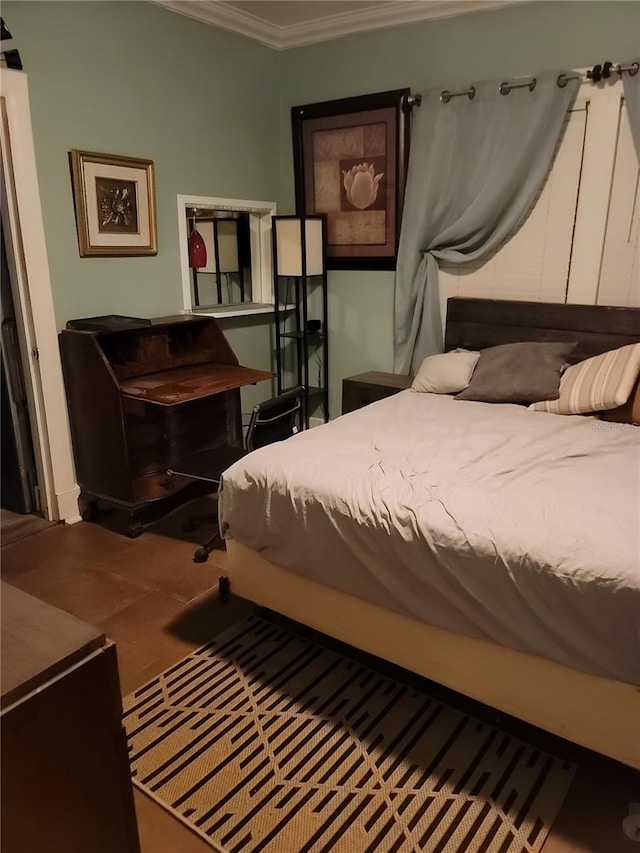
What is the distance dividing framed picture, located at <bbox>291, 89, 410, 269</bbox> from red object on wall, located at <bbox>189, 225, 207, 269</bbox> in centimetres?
74

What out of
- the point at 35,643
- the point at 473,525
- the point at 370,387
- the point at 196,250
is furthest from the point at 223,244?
the point at 35,643

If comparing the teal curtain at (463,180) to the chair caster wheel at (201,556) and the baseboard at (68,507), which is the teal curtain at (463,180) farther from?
the baseboard at (68,507)

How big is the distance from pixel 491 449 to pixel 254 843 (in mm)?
1475

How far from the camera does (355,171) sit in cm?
→ 398

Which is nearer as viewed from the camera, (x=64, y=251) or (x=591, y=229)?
(x=64, y=251)

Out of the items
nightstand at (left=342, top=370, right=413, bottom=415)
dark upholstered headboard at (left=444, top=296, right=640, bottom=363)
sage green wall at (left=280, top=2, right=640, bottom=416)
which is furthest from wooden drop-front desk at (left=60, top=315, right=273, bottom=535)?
dark upholstered headboard at (left=444, top=296, right=640, bottom=363)

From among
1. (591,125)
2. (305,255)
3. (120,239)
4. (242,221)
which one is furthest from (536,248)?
(120,239)

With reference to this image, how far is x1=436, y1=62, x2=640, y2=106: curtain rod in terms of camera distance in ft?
9.77

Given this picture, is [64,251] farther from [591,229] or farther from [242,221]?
[591,229]

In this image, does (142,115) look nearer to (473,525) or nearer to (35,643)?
(473,525)

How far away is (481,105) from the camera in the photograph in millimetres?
3395

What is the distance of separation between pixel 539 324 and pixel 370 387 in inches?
40.0

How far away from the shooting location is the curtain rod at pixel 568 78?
298 cm

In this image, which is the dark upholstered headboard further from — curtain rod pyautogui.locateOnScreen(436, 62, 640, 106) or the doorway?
the doorway
